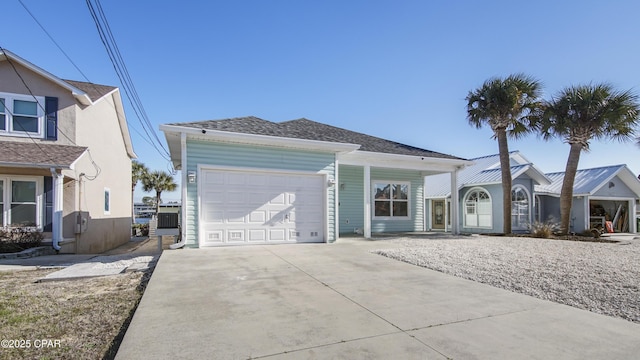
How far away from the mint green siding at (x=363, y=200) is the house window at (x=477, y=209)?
421 cm

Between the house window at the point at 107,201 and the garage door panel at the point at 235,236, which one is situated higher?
the house window at the point at 107,201

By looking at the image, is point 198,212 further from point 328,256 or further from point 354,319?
point 354,319

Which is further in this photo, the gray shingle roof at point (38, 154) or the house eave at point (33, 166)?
the gray shingle roof at point (38, 154)

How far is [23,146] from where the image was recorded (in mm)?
10742

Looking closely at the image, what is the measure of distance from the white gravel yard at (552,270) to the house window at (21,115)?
39.6 ft

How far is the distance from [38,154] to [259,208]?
724 centimetres

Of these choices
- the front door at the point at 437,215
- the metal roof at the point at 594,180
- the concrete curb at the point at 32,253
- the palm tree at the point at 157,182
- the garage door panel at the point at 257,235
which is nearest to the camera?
the concrete curb at the point at 32,253

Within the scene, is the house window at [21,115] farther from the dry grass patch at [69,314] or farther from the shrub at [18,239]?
the dry grass patch at [69,314]

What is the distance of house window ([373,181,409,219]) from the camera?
1512 centimetres

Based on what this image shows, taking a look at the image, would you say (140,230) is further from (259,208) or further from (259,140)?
(259,140)

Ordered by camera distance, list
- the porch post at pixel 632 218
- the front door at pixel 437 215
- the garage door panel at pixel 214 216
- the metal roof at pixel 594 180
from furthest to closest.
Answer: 1. the porch post at pixel 632 218
2. the front door at pixel 437 215
3. the metal roof at pixel 594 180
4. the garage door panel at pixel 214 216

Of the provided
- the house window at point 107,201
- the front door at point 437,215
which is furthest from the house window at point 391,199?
the house window at point 107,201

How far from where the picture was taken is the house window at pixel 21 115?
35.9 ft

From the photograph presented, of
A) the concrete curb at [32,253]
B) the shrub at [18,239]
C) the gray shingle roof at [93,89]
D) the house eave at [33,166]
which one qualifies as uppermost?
the gray shingle roof at [93,89]
